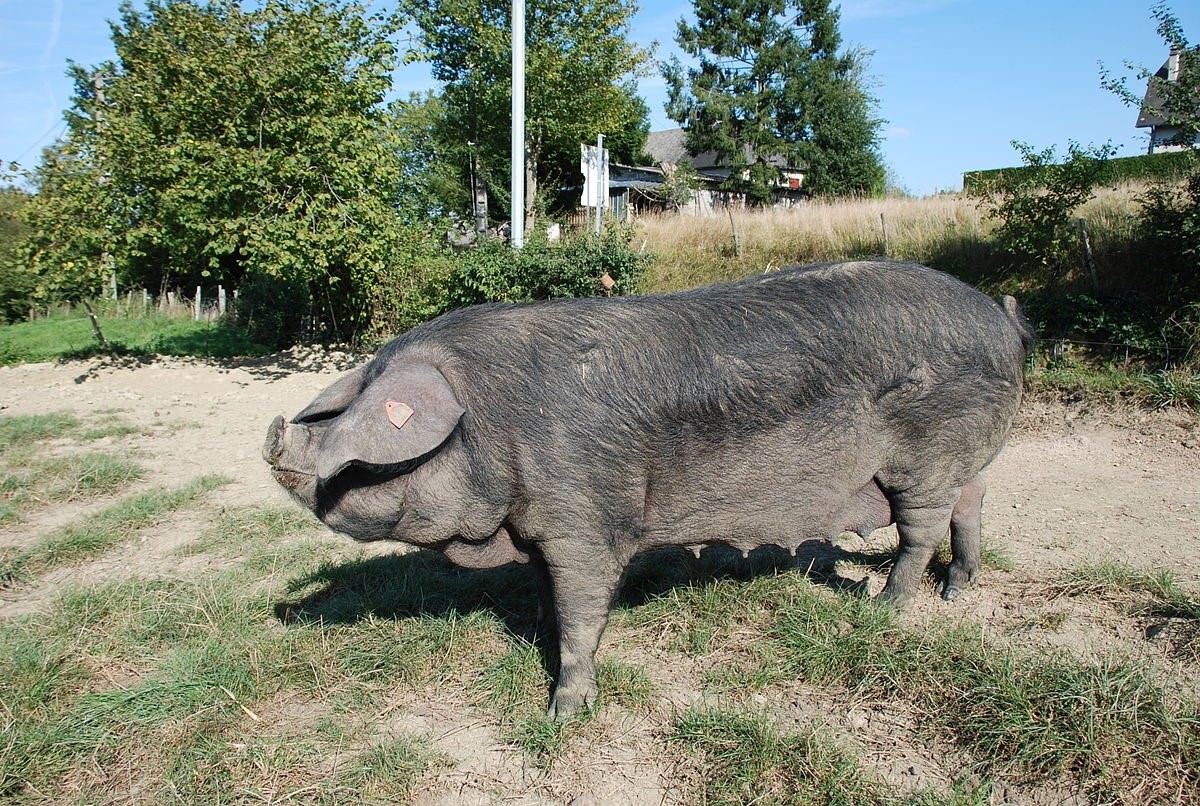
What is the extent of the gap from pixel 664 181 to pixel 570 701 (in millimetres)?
29959

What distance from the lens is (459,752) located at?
133 inches

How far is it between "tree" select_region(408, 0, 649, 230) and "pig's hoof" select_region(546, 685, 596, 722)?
22.3 meters

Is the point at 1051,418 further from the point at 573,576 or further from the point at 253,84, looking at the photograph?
the point at 253,84

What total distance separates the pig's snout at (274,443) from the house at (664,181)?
1920 cm

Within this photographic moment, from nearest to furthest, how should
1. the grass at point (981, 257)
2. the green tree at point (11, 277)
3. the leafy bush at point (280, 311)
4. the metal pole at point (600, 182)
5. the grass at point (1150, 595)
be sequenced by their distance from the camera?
the grass at point (1150, 595)
the grass at point (981, 257)
the metal pole at point (600, 182)
the leafy bush at point (280, 311)
the green tree at point (11, 277)

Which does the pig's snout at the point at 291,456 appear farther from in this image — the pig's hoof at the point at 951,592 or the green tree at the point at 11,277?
the green tree at the point at 11,277

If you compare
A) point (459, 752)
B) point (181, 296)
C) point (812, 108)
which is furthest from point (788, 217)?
point (812, 108)

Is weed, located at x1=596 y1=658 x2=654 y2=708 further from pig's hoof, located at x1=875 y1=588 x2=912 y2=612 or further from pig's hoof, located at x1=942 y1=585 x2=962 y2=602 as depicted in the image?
pig's hoof, located at x1=942 y1=585 x2=962 y2=602

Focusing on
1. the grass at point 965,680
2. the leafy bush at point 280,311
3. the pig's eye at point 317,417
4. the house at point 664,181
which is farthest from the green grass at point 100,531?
the house at point 664,181

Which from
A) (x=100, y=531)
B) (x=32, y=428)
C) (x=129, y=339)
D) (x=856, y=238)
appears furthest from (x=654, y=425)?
(x=129, y=339)

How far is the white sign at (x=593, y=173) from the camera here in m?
11.8

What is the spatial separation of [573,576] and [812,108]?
1588 inches

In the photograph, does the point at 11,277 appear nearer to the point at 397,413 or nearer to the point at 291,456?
the point at 291,456

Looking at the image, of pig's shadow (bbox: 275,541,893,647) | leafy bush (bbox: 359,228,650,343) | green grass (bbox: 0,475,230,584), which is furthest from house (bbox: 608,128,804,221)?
pig's shadow (bbox: 275,541,893,647)
